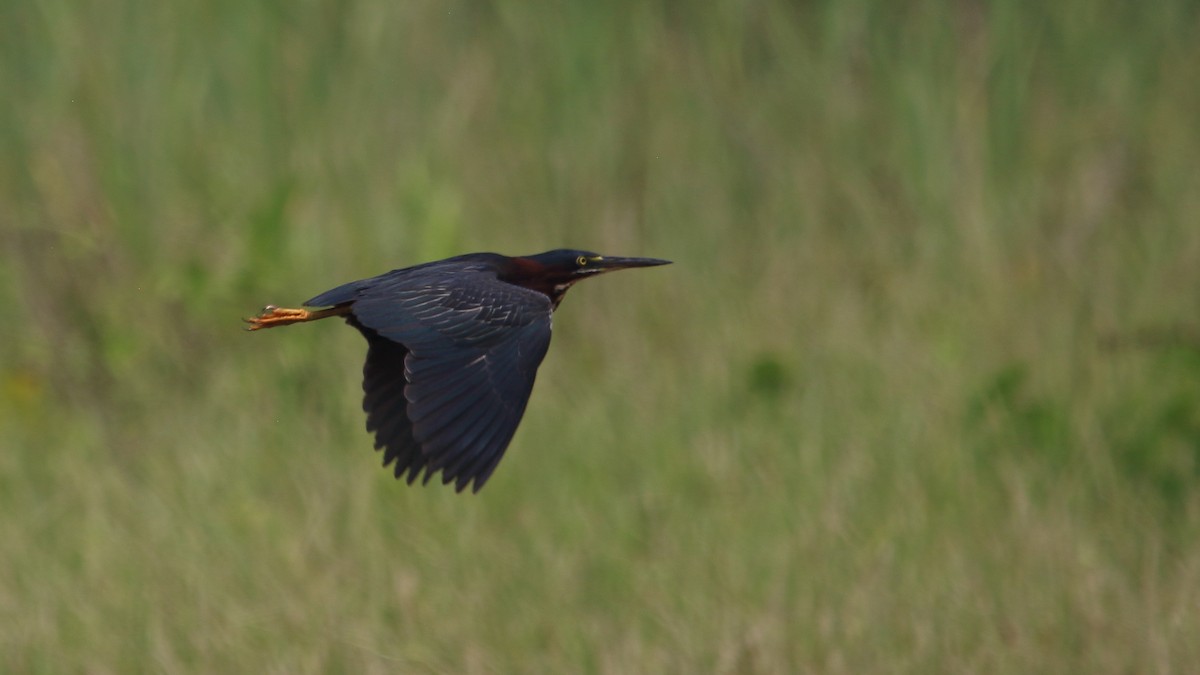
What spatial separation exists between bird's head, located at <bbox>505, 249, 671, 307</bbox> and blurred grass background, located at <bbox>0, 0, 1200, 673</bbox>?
31.8 inches

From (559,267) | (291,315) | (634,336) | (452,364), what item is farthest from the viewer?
(634,336)

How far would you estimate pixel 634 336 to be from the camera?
5.29 meters

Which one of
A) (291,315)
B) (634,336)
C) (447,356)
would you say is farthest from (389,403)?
(634,336)

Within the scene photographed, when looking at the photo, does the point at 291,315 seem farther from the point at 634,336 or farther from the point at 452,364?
the point at 634,336

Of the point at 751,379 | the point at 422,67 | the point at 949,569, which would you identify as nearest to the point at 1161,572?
the point at 949,569

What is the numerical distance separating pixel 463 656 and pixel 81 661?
0.82 metres

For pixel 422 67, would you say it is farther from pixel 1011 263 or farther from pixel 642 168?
pixel 1011 263

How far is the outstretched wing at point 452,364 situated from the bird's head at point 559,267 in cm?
20

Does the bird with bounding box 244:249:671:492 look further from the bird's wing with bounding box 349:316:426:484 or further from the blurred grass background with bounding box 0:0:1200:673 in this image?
the blurred grass background with bounding box 0:0:1200:673

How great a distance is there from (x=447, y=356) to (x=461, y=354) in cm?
2

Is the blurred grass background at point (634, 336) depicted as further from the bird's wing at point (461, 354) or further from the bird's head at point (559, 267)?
the bird's wing at point (461, 354)

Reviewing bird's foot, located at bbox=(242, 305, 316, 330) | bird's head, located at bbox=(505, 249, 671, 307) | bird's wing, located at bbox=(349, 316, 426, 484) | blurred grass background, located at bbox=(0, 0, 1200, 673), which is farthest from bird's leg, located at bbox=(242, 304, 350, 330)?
blurred grass background, located at bbox=(0, 0, 1200, 673)

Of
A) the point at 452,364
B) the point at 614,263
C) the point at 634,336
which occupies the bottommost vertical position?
the point at 634,336

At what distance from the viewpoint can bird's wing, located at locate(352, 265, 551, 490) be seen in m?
2.78
